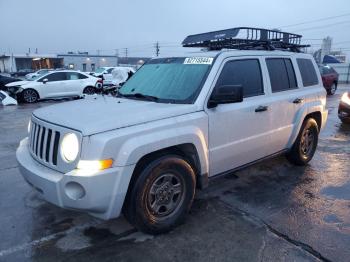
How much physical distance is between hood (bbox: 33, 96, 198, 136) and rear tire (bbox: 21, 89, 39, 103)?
43.8 feet

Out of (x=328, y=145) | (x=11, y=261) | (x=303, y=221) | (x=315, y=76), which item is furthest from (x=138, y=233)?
(x=328, y=145)

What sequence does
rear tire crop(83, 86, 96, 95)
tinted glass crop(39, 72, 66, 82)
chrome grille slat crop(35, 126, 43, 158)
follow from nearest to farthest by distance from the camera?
chrome grille slat crop(35, 126, 43, 158)
tinted glass crop(39, 72, 66, 82)
rear tire crop(83, 86, 96, 95)

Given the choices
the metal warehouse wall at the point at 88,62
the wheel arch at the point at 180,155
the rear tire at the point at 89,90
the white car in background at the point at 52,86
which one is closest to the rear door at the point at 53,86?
the white car in background at the point at 52,86

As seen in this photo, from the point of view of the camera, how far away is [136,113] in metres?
3.32

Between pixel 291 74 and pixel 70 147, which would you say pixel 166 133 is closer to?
pixel 70 147

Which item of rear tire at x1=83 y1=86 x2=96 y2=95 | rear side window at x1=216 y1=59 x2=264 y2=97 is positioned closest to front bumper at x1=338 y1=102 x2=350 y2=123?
rear side window at x1=216 y1=59 x2=264 y2=97

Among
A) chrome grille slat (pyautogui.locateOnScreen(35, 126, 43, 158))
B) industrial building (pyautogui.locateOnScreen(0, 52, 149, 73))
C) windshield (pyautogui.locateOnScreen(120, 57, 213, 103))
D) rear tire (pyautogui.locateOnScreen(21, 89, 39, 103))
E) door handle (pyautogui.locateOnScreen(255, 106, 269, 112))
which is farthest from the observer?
industrial building (pyautogui.locateOnScreen(0, 52, 149, 73))

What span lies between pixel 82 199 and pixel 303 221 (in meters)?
2.47

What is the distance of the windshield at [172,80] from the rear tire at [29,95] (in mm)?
12869

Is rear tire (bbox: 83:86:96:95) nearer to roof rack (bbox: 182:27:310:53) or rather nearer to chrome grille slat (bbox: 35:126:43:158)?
roof rack (bbox: 182:27:310:53)

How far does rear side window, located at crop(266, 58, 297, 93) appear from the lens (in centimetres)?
473

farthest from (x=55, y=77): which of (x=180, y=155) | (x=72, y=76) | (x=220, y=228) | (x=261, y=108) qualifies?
(x=220, y=228)

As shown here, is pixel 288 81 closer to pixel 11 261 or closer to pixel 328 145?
pixel 328 145

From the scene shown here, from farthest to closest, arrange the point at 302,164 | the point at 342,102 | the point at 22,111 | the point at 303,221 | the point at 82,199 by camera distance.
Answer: the point at 22,111 < the point at 342,102 < the point at 302,164 < the point at 303,221 < the point at 82,199
